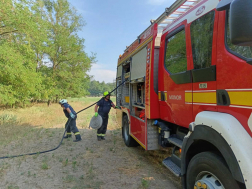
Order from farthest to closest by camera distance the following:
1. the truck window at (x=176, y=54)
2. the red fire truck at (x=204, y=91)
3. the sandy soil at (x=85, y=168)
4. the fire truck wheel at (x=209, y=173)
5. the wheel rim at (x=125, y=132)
Result: the wheel rim at (x=125, y=132) → the sandy soil at (x=85, y=168) → the truck window at (x=176, y=54) → the fire truck wheel at (x=209, y=173) → the red fire truck at (x=204, y=91)

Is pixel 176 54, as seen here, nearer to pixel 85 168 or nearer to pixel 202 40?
pixel 202 40

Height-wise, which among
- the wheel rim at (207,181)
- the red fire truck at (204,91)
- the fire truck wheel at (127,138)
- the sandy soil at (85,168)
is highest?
the red fire truck at (204,91)

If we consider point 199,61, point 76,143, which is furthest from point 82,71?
point 199,61

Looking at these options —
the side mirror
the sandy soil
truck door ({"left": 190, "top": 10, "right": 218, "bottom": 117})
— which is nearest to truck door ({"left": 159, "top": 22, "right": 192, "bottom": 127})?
truck door ({"left": 190, "top": 10, "right": 218, "bottom": 117})

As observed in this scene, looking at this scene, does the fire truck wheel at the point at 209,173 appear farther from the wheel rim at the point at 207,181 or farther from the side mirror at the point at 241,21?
the side mirror at the point at 241,21

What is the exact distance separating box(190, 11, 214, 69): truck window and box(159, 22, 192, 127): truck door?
17 cm

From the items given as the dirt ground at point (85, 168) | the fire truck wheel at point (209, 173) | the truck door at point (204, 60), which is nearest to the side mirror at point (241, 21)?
the truck door at point (204, 60)

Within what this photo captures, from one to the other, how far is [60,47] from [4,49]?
36.9ft

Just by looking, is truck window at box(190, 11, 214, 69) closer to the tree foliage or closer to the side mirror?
the side mirror

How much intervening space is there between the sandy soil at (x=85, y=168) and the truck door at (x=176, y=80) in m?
1.34

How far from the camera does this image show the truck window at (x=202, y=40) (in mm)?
2168

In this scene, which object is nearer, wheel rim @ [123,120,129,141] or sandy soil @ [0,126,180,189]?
sandy soil @ [0,126,180,189]

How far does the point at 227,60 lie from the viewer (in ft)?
6.12

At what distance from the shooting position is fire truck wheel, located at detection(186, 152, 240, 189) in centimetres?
172
